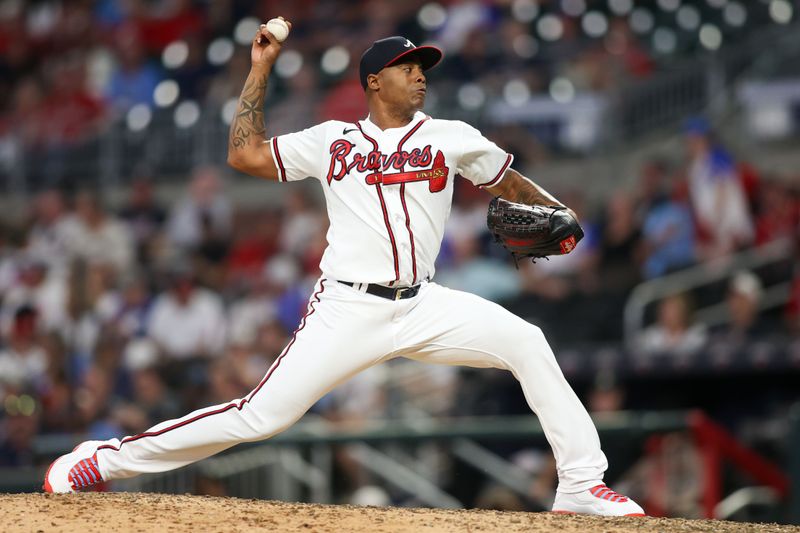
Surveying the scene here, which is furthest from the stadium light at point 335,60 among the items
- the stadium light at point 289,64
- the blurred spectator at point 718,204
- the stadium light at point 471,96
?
the blurred spectator at point 718,204

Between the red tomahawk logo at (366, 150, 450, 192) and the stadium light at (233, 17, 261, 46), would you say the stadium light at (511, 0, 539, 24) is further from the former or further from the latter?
the red tomahawk logo at (366, 150, 450, 192)

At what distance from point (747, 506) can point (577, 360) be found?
136 centimetres

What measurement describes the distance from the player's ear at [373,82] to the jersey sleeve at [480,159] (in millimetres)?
332

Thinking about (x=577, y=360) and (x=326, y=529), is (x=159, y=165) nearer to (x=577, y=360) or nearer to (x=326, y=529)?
(x=577, y=360)

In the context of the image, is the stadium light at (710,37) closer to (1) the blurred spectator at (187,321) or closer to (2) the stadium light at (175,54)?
(1) the blurred spectator at (187,321)

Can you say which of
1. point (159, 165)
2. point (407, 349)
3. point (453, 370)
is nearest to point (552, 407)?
point (407, 349)

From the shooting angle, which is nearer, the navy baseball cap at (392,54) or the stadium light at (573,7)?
the navy baseball cap at (392,54)

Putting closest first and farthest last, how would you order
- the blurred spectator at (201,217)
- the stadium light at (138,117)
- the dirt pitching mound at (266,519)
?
the dirt pitching mound at (266,519) → the blurred spectator at (201,217) → the stadium light at (138,117)

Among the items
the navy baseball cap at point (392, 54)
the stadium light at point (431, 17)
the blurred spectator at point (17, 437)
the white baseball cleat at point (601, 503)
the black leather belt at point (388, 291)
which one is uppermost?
the stadium light at point (431, 17)

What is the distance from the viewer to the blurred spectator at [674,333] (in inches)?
325

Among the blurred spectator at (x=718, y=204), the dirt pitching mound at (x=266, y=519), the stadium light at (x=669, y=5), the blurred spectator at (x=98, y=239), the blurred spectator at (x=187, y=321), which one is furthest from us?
the stadium light at (x=669, y=5)

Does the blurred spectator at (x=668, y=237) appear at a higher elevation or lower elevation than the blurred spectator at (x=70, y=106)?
lower

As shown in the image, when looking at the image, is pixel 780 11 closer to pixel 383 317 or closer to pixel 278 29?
pixel 278 29

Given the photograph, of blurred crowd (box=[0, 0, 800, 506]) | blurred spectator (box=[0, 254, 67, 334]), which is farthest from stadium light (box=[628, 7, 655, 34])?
blurred spectator (box=[0, 254, 67, 334])
